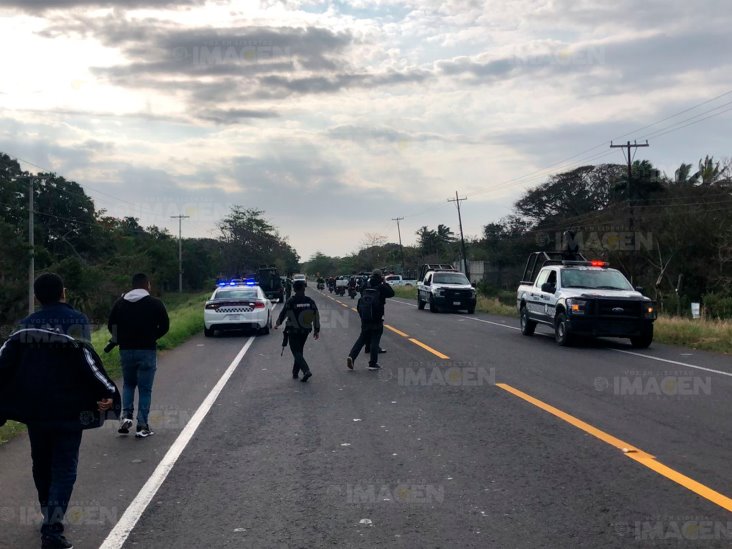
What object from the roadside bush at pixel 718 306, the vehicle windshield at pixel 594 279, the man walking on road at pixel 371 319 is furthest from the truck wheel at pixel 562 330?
the roadside bush at pixel 718 306

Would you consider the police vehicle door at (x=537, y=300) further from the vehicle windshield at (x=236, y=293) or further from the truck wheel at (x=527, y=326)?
the vehicle windshield at (x=236, y=293)

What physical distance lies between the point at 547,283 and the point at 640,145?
27723 mm

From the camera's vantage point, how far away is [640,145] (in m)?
42.8

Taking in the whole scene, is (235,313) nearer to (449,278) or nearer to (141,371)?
(141,371)

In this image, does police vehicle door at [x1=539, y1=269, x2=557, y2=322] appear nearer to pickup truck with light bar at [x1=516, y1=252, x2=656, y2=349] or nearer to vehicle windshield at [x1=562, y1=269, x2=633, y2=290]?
pickup truck with light bar at [x1=516, y1=252, x2=656, y2=349]

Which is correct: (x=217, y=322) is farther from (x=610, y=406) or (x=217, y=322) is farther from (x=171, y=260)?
(x=171, y=260)

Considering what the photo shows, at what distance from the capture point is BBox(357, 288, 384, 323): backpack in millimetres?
13359

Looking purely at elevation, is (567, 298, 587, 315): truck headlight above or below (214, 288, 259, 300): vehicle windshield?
below

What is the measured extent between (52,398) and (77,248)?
204 feet

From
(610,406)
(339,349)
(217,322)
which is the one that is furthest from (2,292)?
(610,406)

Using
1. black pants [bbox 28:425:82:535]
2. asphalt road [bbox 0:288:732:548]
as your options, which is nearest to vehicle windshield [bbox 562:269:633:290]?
Result: asphalt road [bbox 0:288:732:548]

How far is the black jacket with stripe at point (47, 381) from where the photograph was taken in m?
4.75

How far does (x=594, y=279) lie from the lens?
18.6 metres

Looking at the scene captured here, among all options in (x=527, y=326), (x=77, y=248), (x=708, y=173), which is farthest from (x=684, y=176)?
(x=77, y=248)
